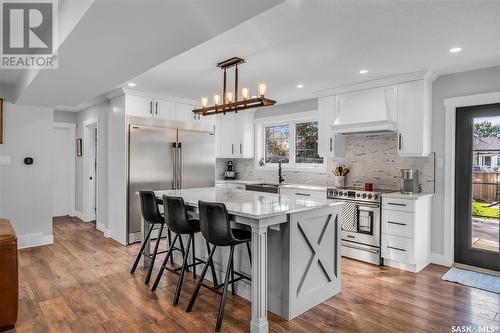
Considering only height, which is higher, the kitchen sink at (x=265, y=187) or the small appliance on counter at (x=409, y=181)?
the small appliance on counter at (x=409, y=181)

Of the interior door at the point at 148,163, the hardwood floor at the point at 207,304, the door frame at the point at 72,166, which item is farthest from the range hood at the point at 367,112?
the door frame at the point at 72,166

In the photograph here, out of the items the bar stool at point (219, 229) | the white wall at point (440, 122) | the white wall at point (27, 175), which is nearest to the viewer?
the bar stool at point (219, 229)

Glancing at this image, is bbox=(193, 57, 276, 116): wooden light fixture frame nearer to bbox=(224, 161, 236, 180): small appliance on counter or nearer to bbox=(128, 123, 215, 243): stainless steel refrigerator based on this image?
bbox=(128, 123, 215, 243): stainless steel refrigerator

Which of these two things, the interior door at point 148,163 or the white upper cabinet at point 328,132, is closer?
the white upper cabinet at point 328,132

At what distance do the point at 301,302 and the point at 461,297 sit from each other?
166 cm

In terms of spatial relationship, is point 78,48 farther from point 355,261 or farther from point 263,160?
point 263,160

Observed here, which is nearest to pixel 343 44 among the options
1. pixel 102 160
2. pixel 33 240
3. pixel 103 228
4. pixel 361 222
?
pixel 361 222

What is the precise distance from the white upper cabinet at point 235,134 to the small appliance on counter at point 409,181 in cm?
307

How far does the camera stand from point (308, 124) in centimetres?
562

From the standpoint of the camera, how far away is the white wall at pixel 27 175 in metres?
4.45

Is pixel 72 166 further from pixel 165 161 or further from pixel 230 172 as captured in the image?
pixel 230 172

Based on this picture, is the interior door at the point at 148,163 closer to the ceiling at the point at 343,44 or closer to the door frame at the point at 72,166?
the ceiling at the point at 343,44

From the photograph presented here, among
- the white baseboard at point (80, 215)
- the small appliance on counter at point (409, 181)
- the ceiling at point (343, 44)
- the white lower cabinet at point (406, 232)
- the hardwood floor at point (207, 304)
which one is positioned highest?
→ the ceiling at point (343, 44)

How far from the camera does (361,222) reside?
4105 millimetres
